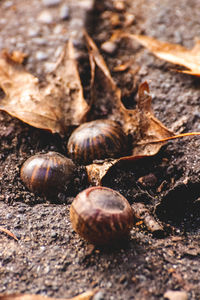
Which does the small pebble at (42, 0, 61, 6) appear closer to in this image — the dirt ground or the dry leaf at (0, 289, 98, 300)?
the dirt ground

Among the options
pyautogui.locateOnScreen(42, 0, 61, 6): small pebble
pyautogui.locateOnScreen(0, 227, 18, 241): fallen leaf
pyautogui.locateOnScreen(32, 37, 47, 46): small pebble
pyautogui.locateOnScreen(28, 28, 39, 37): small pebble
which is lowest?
pyautogui.locateOnScreen(0, 227, 18, 241): fallen leaf

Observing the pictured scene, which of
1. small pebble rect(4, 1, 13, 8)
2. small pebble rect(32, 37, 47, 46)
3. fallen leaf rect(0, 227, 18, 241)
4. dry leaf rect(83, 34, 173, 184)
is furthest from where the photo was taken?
small pebble rect(4, 1, 13, 8)

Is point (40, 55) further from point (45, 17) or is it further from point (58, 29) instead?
point (45, 17)

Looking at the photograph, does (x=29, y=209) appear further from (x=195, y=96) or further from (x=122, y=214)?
(x=195, y=96)

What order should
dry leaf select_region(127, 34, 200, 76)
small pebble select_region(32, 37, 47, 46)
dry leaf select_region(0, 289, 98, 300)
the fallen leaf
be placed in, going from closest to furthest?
dry leaf select_region(0, 289, 98, 300), the fallen leaf, dry leaf select_region(127, 34, 200, 76), small pebble select_region(32, 37, 47, 46)

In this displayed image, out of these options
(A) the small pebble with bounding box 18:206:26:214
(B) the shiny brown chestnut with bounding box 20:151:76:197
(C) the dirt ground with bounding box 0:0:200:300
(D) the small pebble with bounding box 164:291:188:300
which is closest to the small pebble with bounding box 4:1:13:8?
(C) the dirt ground with bounding box 0:0:200:300

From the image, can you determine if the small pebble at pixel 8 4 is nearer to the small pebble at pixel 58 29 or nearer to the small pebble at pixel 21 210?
the small pebble at pixel 58 29
